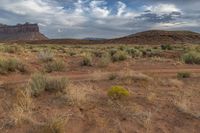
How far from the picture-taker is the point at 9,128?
8234mm

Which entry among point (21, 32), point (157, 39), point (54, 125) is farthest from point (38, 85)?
point (21, 32)

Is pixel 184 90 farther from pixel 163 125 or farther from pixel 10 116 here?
pixel 10 116

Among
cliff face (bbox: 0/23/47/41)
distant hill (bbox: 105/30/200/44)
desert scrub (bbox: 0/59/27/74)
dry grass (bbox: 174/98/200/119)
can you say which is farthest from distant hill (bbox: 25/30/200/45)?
dry grass (bbox: 174/98/200/119)

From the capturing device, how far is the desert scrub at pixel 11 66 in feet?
58.7

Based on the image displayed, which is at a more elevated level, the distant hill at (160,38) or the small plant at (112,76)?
the small plant at (112,76)

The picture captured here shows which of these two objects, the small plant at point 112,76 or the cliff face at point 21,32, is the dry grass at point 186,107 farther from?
the cliff face at point 21,32

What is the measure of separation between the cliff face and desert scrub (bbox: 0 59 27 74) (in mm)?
153428

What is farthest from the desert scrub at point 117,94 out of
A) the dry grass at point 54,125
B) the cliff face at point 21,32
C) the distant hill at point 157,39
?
the cliff face at point 21,32

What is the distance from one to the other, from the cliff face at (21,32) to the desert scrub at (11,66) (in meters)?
153

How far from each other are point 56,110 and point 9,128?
5.11 ft

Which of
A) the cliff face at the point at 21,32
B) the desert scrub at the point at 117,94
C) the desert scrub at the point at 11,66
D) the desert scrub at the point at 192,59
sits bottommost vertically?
the cliff face at the point at 21,32

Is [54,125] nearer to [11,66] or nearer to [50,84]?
[50,84]

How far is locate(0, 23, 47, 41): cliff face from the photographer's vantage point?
172250mm

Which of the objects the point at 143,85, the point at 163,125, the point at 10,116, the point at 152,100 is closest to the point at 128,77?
the point at 143,85
